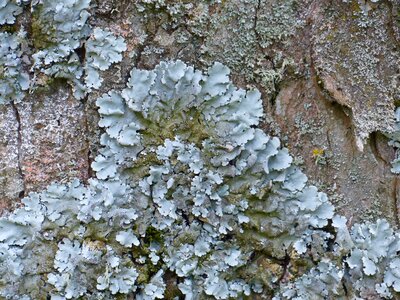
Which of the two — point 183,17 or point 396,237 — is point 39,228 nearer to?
point 183,17

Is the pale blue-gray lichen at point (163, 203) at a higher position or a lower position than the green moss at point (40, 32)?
lower

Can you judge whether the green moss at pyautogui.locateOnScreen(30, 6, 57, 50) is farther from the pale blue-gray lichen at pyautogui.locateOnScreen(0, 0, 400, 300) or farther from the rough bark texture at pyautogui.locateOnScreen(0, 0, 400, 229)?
the rough bark texture at pyautogui.locateOnScreen(0, 0, 400, 229)

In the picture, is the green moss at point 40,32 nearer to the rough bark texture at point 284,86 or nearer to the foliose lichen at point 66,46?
the foliose lichen at point 66,46

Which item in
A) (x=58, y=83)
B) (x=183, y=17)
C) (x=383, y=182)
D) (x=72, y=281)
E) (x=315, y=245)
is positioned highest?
(x=183, y=17)

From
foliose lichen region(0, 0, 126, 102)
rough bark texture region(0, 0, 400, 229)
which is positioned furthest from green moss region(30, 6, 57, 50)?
rough bark texture region(0, 0, 400, 229)

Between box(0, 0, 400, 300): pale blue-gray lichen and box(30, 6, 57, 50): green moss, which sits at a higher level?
box(30, 6, 57, 50): green moss

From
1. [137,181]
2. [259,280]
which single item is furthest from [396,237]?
[137,181]

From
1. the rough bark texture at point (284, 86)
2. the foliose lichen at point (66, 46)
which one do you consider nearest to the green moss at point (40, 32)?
the foliose lichen at point (66, 46)

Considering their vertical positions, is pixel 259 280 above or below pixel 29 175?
below
